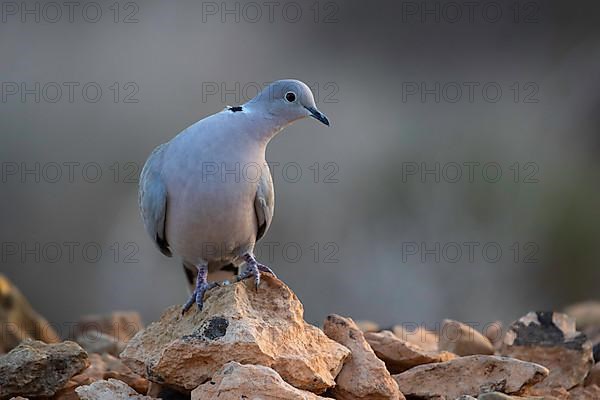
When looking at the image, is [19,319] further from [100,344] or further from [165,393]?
[165,393]

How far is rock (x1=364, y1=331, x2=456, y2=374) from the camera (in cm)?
343

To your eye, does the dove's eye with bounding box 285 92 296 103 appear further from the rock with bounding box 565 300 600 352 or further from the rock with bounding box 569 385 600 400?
the rock with bounding box 565 300 600 352

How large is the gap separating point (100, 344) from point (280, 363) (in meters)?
1.76

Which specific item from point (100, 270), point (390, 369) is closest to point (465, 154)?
point (100, 270)

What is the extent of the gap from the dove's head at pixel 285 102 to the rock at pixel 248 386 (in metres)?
1.22

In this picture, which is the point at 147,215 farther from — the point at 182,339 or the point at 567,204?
the point at 567,204

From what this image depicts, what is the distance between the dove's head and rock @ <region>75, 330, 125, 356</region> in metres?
1.54

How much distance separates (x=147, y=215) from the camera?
3697 mm

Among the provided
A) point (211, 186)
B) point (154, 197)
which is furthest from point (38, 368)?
point (211, 186)

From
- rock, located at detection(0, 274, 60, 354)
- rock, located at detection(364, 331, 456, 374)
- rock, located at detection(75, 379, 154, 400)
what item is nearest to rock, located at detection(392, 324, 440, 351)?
rock, located at detection(364, 331, 456, 374)

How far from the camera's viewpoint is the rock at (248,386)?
104 inches

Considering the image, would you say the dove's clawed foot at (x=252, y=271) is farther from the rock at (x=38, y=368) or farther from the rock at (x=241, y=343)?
the rock at (x=38, y=368)

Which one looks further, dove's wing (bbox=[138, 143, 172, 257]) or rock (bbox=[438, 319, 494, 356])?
rock (bbox=[438, 319, 494, 356])

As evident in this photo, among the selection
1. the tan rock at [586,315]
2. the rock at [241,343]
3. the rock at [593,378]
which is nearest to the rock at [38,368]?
the rock at [241,343]
